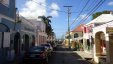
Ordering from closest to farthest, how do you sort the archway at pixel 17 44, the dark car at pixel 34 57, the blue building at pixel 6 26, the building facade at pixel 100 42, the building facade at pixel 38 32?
the building facade at pixel 100 42, the dark car at pixel 34 57, the blue building at pixel 6 26, the archway at pixel 17 44, the building facade at pixel 38 32

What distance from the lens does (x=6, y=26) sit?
71.7ft

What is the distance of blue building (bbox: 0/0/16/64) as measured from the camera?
20.4 metres

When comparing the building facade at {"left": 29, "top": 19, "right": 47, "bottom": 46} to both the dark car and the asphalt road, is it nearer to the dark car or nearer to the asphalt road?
the asphalt road

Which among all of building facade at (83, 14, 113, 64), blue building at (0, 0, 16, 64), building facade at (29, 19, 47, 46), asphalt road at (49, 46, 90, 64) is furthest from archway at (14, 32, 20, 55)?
building facade at (29, 19, 47, 46)

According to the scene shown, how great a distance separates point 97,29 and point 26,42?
1432 centimetres

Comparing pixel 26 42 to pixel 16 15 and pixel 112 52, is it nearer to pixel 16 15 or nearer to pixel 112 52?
pixel 16 15

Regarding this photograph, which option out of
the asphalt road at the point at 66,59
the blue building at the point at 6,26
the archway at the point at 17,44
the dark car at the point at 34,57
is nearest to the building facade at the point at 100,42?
the asphalt road at the point at 66,59

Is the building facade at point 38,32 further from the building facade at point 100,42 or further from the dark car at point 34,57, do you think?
the dark car at point 34,57

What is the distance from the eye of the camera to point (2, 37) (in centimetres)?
2044

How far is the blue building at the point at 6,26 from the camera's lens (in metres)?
20.4

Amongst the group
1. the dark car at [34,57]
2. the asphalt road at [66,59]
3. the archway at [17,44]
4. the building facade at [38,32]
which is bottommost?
the asphalt road at [66,59]

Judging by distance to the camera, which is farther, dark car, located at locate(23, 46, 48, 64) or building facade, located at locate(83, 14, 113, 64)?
dark car, located at locate(23, 46, 48, 64)

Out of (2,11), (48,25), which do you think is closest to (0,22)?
(2,11)

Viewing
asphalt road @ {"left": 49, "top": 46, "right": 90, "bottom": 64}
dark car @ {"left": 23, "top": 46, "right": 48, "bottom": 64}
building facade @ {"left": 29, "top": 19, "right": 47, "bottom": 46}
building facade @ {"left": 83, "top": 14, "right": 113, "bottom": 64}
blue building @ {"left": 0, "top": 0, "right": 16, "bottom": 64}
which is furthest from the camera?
building facade @ {"left": 29, "top": 19, "right": 47, "bottom": 46}
